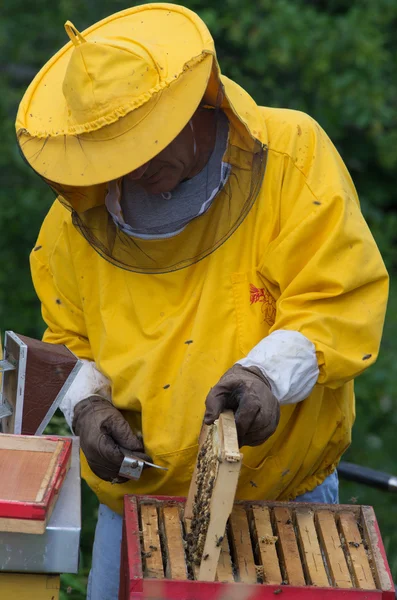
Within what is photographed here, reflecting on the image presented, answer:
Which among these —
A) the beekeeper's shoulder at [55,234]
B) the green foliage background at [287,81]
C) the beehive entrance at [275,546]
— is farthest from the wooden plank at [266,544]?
the green foliage background at [287,81]

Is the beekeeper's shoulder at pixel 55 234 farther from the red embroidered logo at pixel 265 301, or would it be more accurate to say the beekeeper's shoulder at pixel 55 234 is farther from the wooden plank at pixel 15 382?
the red embroidered logo at pixel 265 301

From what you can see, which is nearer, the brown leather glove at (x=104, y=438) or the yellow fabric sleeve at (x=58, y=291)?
the brown leather glove at (x=104, y=438)

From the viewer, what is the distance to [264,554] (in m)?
2.10

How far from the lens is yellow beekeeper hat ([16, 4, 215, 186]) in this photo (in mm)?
2178

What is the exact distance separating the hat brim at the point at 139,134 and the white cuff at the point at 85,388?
0.58 m

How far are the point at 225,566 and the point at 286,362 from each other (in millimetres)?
451

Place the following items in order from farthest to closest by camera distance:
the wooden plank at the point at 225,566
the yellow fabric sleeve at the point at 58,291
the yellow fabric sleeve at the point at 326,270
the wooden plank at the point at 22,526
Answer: the yellow fabric sleeve at the point at 58,291
the yellow fabric sleeve at the point at 326,270
the wooden plank at the point at 225,566
the wooden plank at the point at 22,526

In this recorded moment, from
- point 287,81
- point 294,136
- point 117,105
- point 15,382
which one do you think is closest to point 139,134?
point 117,105

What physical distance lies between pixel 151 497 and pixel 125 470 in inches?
5.9

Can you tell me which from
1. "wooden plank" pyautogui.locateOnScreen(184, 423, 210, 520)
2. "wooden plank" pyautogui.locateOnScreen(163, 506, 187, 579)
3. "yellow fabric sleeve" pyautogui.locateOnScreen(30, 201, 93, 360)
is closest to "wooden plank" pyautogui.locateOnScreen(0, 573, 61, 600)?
"wooden plank" pyautogui.locateOnScreen(163, 506, 187, 579)

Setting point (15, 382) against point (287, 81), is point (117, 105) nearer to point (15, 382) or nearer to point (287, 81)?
point (15, 382)

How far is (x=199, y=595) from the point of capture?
1921 millimetres

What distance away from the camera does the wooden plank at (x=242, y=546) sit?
6.65 ft

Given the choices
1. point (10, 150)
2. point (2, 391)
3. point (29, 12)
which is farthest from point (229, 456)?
point (29, 12)
